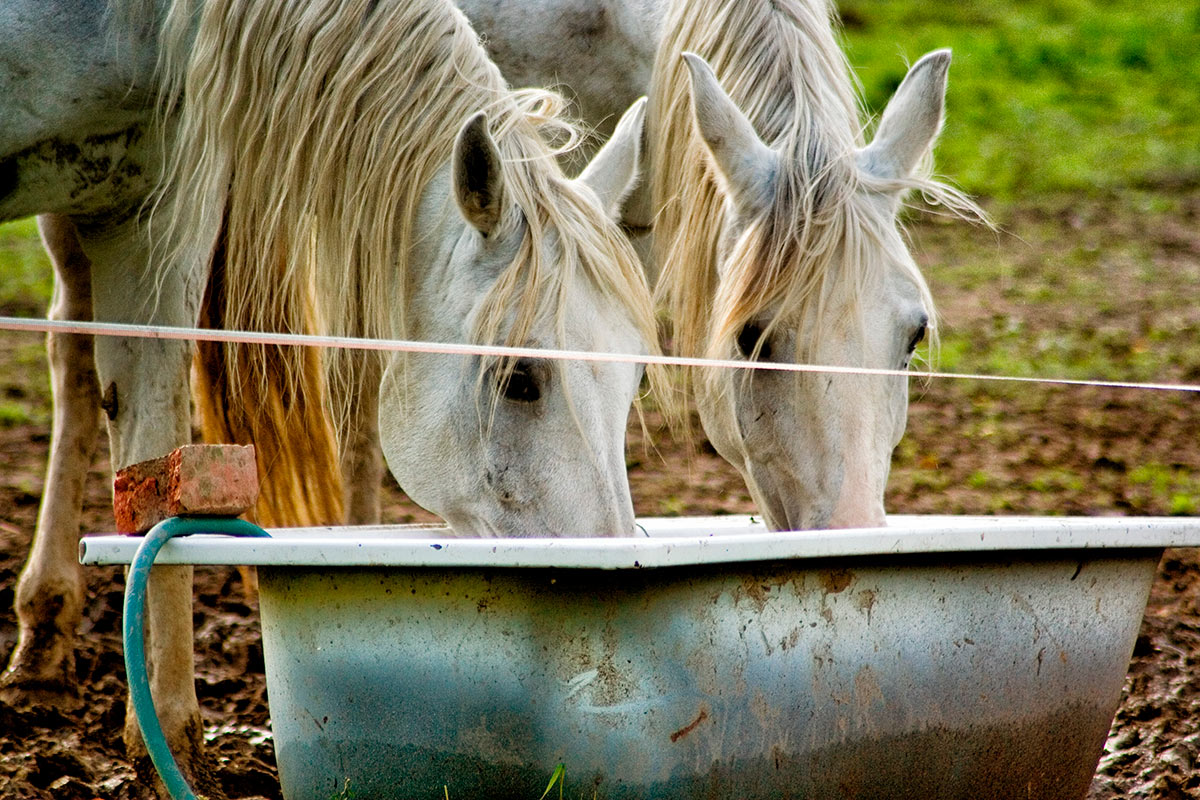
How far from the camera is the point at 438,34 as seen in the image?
2.56 metres

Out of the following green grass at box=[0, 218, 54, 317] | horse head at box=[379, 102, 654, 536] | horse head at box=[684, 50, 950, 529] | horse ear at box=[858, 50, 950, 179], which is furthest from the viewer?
green grass at box=[0, 218, 54, 317]

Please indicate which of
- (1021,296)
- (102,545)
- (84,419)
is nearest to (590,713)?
(102,545)

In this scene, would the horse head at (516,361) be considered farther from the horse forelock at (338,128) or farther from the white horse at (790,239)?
the white horse at (790,239)

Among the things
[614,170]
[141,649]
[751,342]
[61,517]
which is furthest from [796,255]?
[61,517]

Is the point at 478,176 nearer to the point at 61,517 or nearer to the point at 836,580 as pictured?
the point at 836,580

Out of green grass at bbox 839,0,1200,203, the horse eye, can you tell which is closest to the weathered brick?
the horse eye

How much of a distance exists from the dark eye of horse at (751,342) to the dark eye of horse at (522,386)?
50 centimetres

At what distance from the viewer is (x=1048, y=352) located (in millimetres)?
7133

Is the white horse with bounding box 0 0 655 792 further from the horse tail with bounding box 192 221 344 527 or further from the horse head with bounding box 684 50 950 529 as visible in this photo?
the horse head with bounding box 684 50 950 529

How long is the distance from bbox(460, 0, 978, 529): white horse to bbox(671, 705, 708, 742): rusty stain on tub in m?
0.65

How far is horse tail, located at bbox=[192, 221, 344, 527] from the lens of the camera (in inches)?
112

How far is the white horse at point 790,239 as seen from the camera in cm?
244

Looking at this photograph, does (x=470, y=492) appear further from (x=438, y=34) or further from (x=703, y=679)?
(x=438, y=34)

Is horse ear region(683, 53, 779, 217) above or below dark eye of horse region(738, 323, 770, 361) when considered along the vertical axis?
above
